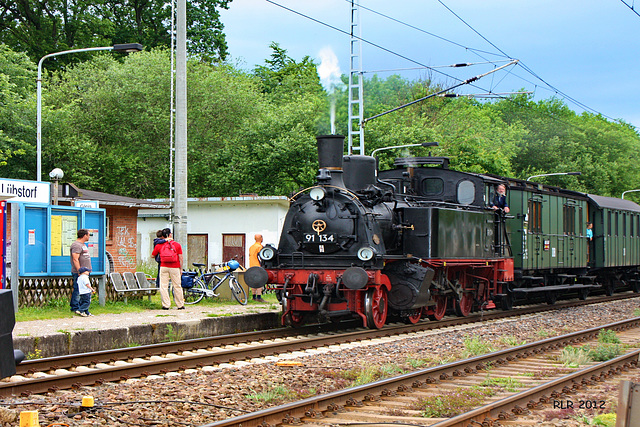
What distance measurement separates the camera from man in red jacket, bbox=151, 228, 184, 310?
15.3 meters

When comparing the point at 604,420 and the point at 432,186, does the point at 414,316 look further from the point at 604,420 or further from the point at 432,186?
the point at 604,420

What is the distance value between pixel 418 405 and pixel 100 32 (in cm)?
4807

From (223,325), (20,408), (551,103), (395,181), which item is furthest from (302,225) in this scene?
(551,103)

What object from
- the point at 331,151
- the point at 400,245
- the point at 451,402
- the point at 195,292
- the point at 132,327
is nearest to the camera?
the point at 451,402

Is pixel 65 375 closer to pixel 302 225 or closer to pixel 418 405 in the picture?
pixel 418 405

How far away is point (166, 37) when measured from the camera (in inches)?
2162

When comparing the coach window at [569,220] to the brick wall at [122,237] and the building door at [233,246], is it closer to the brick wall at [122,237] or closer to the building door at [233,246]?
the building door at [233,246]

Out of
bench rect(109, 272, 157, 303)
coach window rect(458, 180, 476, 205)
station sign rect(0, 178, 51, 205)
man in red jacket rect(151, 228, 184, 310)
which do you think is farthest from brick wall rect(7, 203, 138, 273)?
coach window rect(458, 180, 476, 205)

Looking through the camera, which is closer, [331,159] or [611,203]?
[331,159]

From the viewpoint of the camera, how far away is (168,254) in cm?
1534

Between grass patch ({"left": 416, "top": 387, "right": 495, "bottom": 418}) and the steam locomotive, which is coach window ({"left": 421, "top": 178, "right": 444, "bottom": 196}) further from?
grass patch ({"left": 416, "top": 387, "right": 495, "bottom": 418})

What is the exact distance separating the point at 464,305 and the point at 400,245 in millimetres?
3357

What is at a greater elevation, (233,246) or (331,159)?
(331,159)

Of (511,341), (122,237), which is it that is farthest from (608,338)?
(122,237)
